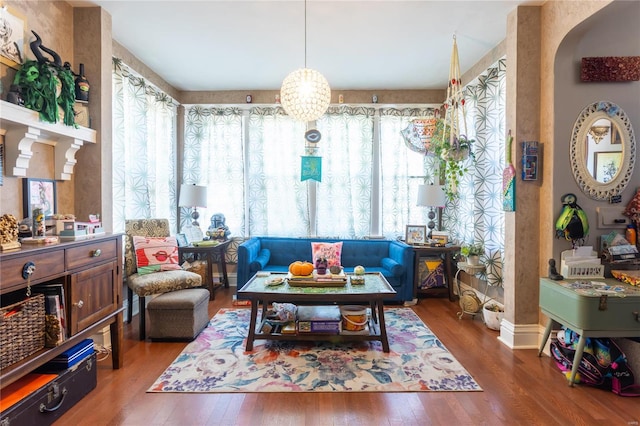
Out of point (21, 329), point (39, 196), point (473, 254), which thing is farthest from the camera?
point (473, 254)

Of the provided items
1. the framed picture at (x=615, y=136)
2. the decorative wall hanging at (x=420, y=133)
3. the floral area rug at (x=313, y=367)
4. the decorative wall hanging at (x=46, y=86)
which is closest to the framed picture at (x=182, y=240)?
the floral area rug at (x=313, y=367)

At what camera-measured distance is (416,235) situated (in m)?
4.40

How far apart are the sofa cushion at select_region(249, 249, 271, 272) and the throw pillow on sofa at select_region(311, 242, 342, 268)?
2.05ft

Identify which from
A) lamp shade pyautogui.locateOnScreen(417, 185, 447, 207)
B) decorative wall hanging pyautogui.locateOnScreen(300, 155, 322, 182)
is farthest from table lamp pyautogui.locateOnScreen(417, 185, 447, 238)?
decorative wall hanging pyautogui.locateOnScreen(300, 155, 322, 182)

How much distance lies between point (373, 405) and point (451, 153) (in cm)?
299

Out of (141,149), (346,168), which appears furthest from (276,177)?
(141,149)

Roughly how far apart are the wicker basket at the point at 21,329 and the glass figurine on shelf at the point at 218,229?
2.74 m

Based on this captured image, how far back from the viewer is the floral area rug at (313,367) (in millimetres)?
2201

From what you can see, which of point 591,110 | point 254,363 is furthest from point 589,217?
point 254,363

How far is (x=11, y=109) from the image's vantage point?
1.89 metres

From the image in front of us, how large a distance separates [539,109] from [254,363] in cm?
319

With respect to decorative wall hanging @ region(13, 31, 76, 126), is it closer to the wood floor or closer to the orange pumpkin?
the wood floor

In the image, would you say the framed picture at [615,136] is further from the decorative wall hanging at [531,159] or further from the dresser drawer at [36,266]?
the dresser drawer at [36,266]

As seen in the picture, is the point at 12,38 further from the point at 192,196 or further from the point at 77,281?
the point at 192,196
